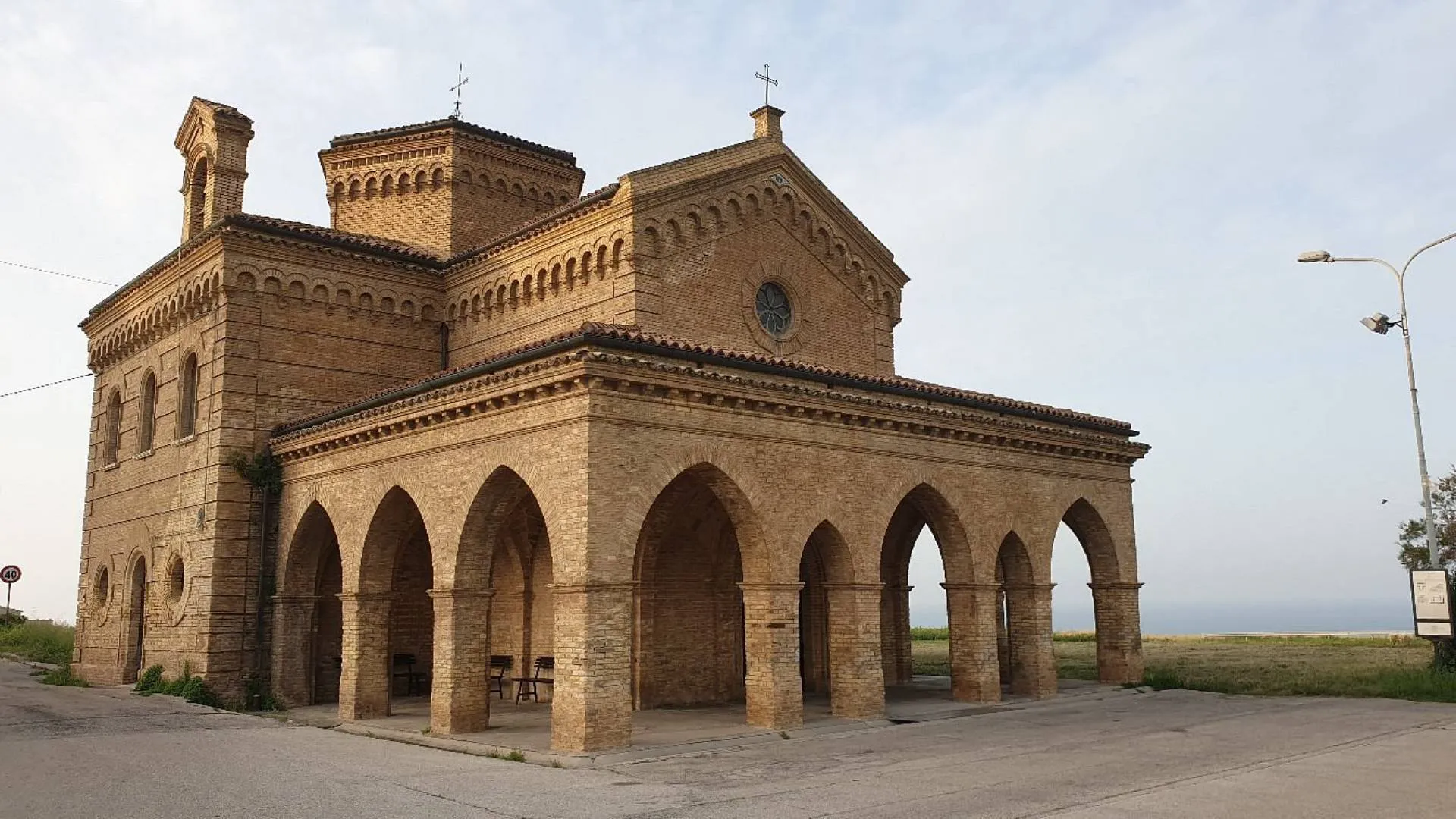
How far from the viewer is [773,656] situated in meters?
15.7

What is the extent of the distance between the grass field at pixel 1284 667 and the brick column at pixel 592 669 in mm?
13201

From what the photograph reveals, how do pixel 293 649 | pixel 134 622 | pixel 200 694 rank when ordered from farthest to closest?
pixel 134 622 < pixel 293 649 < pixel 200 694

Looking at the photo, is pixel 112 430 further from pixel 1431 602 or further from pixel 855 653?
pixel 1431 602

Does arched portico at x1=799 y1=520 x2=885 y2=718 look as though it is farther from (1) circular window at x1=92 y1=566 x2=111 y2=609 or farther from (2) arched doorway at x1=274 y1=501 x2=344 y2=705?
(1) circular window at x1=92 y1=566 x2=111 y2=609

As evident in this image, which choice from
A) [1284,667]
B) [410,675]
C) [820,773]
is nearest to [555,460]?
[820,773]

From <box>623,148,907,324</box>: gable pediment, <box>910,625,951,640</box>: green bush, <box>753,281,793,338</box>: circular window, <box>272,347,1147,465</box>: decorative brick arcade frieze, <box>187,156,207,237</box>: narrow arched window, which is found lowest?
<box>910,625,951,640</box>: green bush

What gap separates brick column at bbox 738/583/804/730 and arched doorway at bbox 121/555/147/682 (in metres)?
14.2

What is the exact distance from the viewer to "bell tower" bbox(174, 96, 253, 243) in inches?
888

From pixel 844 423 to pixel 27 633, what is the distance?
34902mm

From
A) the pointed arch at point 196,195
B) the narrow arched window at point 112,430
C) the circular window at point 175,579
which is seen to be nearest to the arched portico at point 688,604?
the circular window at point 175,579

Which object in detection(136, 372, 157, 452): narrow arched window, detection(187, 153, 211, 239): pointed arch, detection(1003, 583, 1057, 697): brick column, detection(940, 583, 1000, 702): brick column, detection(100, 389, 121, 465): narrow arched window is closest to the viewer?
detection(940, 583, 1000, 702): brick column

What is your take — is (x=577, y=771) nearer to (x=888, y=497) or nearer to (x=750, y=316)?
(x=888, y=497)

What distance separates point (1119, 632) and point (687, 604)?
8.99 m

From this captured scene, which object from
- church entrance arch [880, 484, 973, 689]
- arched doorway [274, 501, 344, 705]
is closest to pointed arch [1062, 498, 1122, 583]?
church entrance arch [880, 484, 973, 689]
